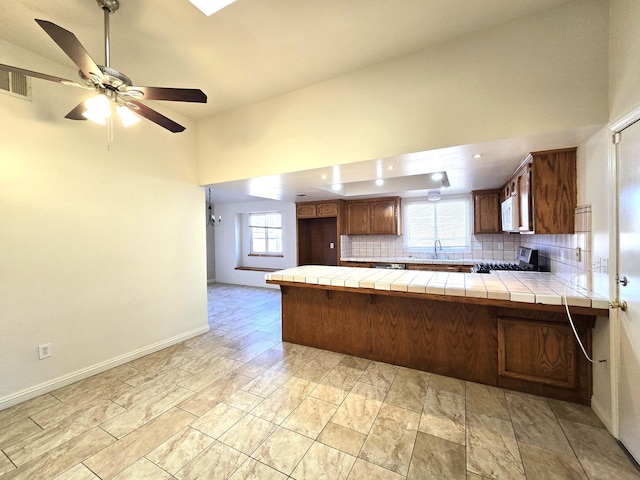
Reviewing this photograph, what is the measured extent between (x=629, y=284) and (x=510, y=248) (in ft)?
11.5

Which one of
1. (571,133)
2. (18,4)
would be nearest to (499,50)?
(571,133)

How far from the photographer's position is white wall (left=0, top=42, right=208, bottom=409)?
85.1 inches

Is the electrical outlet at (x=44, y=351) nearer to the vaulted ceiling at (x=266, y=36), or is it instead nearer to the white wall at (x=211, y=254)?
the vaulted ceiling at (x=266, y=36)

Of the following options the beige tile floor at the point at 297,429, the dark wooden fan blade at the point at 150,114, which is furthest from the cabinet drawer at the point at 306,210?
the dark wooden fan blade at the point at 150,114

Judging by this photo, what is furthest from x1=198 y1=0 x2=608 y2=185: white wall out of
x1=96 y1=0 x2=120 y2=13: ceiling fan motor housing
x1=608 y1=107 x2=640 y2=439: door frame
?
x1=96 y1=0 x2=120 y2=13: ceiling fan motor housing

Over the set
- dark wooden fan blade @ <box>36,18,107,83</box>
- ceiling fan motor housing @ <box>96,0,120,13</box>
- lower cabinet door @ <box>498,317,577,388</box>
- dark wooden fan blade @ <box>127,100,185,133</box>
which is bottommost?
lower cabinet door @ <box>498,317,577,388</box>

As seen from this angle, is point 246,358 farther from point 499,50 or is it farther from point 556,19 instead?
point 556,19

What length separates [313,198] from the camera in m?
5.61

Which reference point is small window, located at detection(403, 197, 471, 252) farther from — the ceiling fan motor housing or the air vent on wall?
the air vent on wall

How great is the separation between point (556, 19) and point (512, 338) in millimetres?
2428

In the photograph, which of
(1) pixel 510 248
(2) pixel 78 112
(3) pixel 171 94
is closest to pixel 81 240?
(2) pixel 78 112

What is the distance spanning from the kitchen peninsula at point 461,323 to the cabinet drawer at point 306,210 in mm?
2953

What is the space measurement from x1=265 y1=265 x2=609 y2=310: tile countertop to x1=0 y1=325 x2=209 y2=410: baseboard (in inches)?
61.2

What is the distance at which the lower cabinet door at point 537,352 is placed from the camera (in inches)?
81.7
